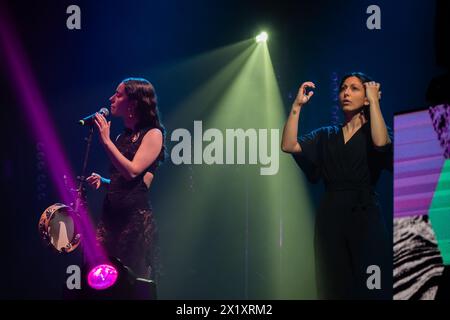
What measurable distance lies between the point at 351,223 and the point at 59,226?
1.66 m

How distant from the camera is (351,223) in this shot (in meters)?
3.29

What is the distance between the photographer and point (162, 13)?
340 centimetres

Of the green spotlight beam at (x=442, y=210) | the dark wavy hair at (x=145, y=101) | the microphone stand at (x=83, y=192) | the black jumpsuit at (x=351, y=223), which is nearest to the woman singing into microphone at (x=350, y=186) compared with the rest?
the black jumpsuit at (x=351, y=223)

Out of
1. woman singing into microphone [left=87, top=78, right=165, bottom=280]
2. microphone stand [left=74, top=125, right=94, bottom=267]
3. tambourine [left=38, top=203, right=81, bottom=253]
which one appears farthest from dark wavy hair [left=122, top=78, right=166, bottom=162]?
tambourine [left=38, top=203, right=81, bottom=253]

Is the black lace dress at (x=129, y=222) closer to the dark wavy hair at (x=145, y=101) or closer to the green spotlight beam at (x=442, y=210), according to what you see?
the dark wavy hair at (x=145, y=101)

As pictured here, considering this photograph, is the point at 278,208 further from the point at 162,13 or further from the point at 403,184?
the point at 162,13

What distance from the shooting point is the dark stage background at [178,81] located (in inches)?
130

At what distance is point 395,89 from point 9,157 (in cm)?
237

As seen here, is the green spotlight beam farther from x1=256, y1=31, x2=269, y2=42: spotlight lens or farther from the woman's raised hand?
x1=256, y1=31, x2=269, y2=42: spotlight lens

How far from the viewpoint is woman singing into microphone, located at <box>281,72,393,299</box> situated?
3303 mm

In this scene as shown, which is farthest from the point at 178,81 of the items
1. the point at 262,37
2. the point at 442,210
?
the point at 442,210

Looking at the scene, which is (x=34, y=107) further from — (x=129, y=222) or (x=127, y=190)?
(x=129, y=222)

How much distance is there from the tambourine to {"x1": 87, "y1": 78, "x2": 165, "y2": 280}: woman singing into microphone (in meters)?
0.21
